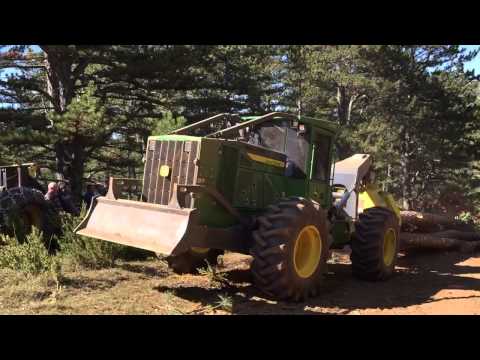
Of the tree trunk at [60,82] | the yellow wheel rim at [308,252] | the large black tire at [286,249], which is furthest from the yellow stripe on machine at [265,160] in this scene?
the tree trunk at [60,82]

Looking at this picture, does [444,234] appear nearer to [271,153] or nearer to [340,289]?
[340,289]

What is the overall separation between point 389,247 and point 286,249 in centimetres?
349

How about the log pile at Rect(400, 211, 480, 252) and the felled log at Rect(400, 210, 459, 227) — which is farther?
Answer: the felled log at Rect(400, 210, 459, 227)

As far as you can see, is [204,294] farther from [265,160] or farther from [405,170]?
[405,170]

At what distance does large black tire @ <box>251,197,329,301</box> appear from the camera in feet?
19.1

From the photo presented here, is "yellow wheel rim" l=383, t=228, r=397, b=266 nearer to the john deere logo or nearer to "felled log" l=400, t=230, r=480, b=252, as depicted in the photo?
"felled log" l=400, t=230, r=480, b=252

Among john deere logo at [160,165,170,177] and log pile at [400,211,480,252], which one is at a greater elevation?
john deere logo at [160,165,170,177]

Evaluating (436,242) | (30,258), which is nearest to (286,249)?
(30,258)

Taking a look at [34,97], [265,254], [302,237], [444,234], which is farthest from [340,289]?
[34,97]

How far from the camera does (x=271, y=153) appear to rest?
722 cm

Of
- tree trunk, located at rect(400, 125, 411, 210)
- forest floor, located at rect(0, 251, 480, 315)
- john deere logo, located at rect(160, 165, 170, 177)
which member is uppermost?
tree trunk, located at rect(400, 125, 411, 210)

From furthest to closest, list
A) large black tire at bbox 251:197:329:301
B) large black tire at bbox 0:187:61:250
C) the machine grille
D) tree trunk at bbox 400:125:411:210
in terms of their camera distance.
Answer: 1. tree trunk at bbox 400:125:411:210
2. large black tire at bbox 0:187:61:250
3. the machine grille
4. large black tire at bbox 251:197:329:301

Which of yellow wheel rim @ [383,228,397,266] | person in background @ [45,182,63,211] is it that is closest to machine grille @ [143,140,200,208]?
person in background @ [45,182,63,211]

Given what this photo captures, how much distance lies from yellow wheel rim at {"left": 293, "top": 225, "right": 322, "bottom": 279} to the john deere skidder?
1 centimetres
